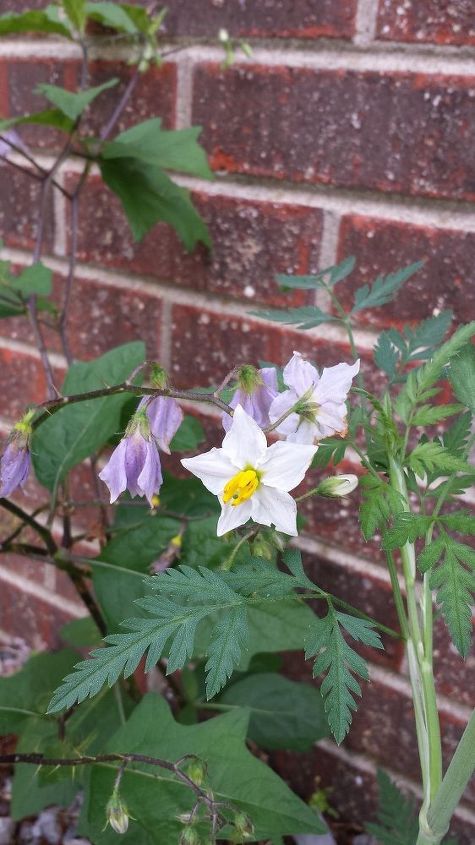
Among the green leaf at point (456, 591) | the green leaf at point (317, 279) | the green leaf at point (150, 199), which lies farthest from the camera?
the green leaf at point (150, 199)

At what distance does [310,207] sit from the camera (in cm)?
86

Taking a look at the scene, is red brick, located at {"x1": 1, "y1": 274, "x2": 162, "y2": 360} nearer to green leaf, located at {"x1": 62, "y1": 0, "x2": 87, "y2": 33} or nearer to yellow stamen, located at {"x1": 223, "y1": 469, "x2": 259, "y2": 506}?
green leaf, located at {"x1": 62, "y1": 0, "x2": 87, "y2": 33}

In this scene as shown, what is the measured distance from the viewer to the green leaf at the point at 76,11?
2.78 feet

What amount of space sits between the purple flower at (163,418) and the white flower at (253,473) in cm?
9

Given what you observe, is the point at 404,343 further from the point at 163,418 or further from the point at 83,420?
the point at 83,420

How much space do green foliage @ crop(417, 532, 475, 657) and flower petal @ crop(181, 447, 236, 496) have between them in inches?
5.2

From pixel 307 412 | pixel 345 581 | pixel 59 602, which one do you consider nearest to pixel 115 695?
pixel 345 581

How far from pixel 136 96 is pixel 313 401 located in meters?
0.64

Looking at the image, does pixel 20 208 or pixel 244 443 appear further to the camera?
pixel 20 208

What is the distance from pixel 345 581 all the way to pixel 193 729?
1.00 ft

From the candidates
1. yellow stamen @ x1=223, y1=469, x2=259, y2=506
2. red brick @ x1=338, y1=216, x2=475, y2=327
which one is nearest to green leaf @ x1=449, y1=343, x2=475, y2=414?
yellow stamen @ x1=223, y1=469, x2=259, y2=506

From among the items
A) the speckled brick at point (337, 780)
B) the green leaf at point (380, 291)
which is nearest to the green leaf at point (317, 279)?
the green leaf at point (380, 291)

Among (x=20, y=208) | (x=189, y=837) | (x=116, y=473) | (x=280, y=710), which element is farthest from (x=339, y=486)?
(x=20, y=208)

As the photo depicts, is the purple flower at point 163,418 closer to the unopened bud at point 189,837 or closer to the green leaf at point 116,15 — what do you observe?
the unopened bud at point 189,837
